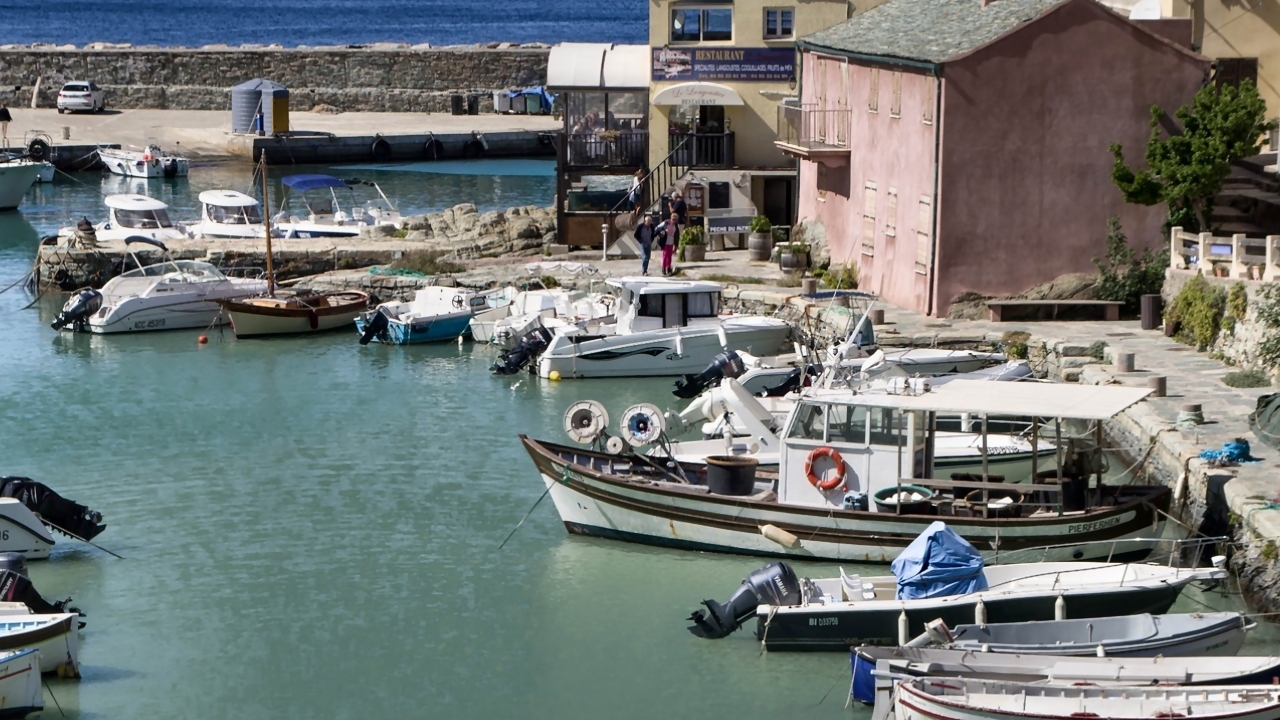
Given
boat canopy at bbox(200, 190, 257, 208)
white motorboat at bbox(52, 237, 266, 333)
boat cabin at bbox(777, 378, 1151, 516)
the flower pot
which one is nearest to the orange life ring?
boat cabin at bbox(777, 378, 1151, 516)

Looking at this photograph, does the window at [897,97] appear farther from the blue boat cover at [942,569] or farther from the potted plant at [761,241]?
the blue boat cover at [942,569]

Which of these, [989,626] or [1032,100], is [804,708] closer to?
[989,626]

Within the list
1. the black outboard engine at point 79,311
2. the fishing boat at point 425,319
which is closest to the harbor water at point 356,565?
the fishing boat at point 425,319

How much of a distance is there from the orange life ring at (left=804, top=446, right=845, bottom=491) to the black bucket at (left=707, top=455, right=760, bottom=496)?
2.57ft

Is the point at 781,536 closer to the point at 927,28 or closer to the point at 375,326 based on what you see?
the point at 927,28

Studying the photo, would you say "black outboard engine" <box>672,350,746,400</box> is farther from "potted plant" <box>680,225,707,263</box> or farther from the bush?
"potted plant" <box>680,225,707,263</box>

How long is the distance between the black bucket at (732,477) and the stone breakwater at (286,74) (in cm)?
6074

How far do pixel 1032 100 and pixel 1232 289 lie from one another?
541cm

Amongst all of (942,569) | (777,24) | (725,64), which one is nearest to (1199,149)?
(942,569)

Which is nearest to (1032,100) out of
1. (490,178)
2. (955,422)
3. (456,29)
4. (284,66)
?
(955,422)

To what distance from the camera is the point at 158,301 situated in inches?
1526

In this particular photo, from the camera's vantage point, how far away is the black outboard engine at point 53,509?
2239cm

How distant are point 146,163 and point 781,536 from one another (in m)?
47.9

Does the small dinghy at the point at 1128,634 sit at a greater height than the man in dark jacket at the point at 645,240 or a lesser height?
lesser
